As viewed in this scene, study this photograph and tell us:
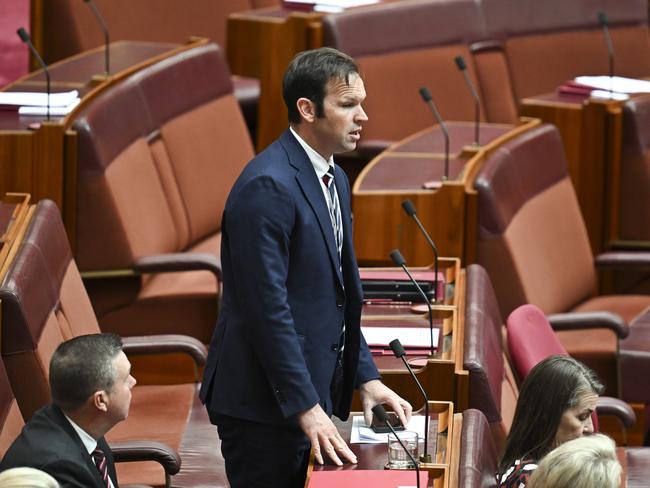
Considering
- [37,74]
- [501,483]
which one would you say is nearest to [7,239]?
[501,483]

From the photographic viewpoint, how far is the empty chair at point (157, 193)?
2123mm

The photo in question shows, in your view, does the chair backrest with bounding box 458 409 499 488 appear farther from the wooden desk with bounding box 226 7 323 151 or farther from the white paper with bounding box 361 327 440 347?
the wooden desk with bounding box 226 7 323 151

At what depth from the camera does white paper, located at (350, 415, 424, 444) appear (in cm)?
137

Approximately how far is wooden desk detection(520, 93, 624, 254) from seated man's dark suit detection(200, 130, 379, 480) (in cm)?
151

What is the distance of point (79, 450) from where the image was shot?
1.25 meters

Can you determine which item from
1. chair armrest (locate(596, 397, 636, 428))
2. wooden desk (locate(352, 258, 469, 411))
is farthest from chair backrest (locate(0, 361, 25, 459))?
chair armrest (locate(596, 397, 636, 428))

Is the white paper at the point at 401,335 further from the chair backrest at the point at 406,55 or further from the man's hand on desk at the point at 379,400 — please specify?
the chair backrest at the point at 406,55

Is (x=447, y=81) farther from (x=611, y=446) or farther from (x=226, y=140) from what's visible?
(x=611, y=446)

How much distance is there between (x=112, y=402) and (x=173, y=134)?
3.86 ft

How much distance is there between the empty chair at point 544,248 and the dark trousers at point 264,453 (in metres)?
0.93

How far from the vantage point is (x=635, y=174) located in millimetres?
2791

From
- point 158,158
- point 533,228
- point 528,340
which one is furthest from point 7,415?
point 533,228

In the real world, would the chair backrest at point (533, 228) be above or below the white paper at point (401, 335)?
below

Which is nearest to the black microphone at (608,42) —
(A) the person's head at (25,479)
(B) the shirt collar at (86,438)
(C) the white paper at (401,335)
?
(C) the white paper at (401,335)
